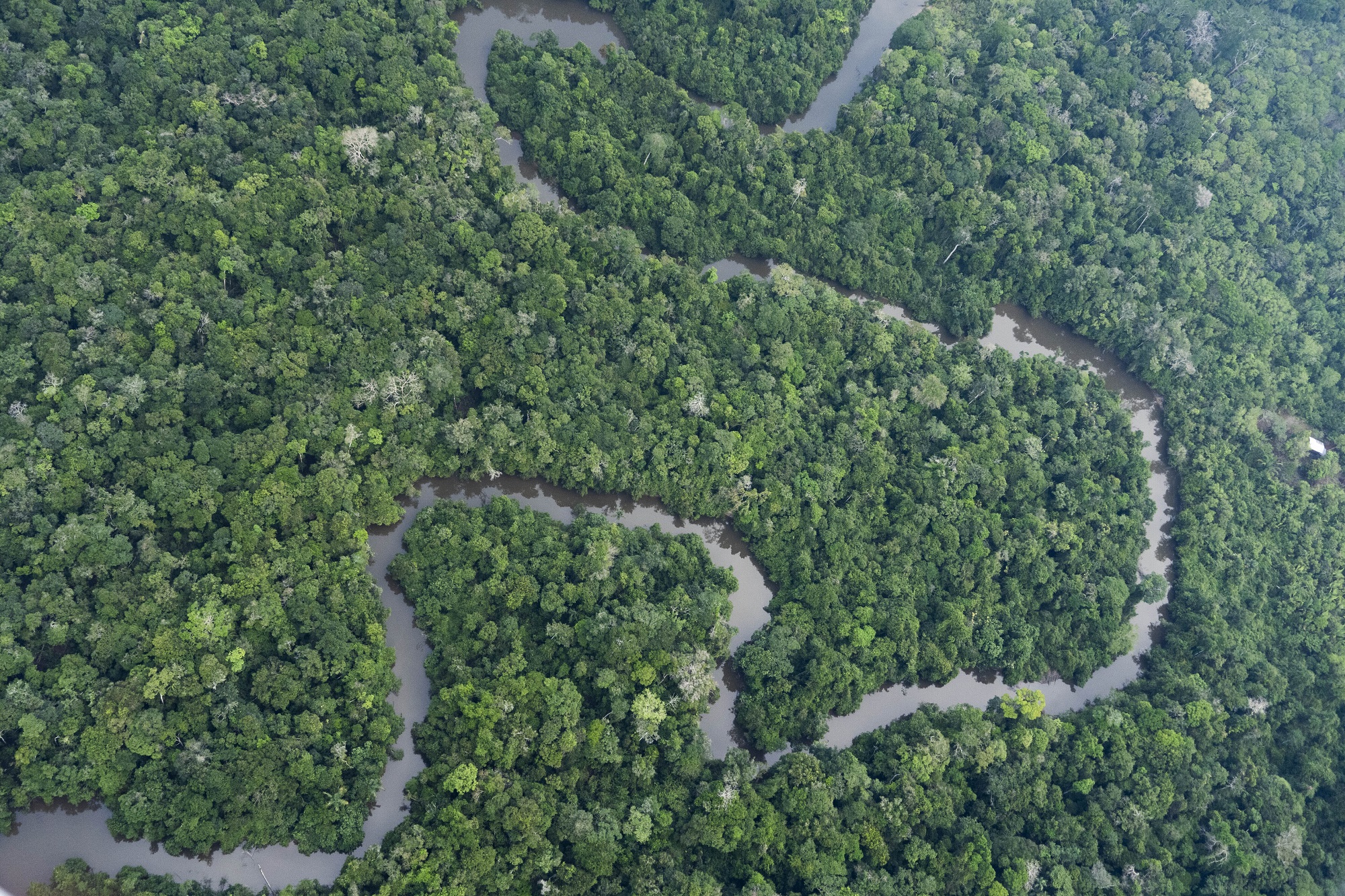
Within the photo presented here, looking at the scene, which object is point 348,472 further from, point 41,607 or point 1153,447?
point 1153,447

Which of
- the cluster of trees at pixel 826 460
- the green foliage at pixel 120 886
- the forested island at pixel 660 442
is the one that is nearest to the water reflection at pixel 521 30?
the forested island at pixel 660 442

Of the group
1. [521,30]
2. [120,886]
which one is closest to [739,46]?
[521,30]

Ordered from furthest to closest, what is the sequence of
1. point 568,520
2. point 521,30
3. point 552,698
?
point 521,30 < point 568,520 < point 552,698

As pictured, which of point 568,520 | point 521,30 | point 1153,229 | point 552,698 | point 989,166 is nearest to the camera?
point 552,698

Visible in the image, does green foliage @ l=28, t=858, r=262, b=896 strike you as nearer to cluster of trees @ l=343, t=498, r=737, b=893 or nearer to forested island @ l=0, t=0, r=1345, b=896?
forested island @ l=0, t=0, r=1345, b=896

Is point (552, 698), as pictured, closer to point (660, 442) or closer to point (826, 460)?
point (660, 442)

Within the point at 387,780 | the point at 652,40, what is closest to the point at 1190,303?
the point at 652,40

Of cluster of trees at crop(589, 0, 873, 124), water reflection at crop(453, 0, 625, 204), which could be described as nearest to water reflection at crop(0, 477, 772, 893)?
water reflection at crop(453, 0, 625, 204)

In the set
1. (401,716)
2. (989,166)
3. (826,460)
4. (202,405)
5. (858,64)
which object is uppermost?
(858,64)
